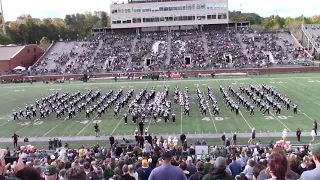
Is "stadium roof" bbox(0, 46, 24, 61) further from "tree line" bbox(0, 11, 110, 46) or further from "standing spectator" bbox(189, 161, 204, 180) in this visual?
"standing spectator" bbox(189, 161, 204, 180)

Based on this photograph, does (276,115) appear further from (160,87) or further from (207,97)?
(160,87)

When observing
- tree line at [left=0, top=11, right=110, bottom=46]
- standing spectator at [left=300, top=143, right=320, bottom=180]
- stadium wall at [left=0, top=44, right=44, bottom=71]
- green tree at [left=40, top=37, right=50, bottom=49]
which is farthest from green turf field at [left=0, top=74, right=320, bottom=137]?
tree line at [left=0, top=11, right=110, bottom=46]

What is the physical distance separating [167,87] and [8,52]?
33.4 meters

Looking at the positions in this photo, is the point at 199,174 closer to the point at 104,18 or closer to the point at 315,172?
the point at 315,172

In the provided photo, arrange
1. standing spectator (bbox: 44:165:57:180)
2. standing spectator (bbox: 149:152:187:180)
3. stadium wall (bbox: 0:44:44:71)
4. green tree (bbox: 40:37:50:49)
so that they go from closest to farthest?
standing spectator (bbox: 44:165:57:180) < standing spectator (bbox: 149:152:187:180) < stadium wall (bbox: 0:44:44:71) < green tree (bbox: 40:37:50:49)

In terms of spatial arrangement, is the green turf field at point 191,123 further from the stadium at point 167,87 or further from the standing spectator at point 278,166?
the standing spectator at point 278,166

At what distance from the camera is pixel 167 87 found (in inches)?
1172

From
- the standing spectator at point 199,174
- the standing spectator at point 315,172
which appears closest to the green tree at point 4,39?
the standing spectator at point 199,174

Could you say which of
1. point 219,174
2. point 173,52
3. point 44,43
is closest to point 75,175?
point 219,174

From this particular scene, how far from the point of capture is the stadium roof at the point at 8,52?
52781 mm

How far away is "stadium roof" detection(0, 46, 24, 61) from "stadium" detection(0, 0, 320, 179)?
13 centimetres

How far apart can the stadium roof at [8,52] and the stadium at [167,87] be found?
0.13 metres

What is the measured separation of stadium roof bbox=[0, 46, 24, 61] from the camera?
2078 inches

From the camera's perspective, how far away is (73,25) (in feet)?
314
